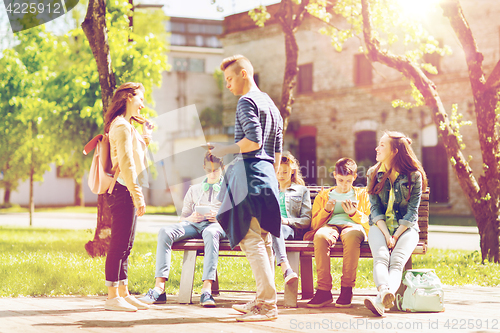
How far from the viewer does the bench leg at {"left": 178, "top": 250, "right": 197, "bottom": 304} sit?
208 inches

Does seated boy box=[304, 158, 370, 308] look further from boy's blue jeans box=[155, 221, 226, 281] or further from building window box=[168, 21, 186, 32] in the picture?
building window box=[168, 21, 186, 32]

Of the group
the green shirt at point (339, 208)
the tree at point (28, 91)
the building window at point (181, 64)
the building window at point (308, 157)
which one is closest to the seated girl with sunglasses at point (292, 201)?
the green shirt at point (339, 208)

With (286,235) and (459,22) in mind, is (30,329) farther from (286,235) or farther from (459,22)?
(459,22)

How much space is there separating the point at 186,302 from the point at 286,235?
1.16 m

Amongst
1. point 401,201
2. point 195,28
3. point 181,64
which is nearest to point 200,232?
point 401,201

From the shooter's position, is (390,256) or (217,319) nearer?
(217,319)

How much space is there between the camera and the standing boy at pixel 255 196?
14.2ft

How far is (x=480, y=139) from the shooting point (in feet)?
27.5

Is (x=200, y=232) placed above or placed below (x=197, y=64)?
below

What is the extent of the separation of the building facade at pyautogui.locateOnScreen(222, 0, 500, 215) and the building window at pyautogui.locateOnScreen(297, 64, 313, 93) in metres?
0.05

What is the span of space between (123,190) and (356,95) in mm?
21626

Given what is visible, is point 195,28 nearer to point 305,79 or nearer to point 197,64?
point 197,64

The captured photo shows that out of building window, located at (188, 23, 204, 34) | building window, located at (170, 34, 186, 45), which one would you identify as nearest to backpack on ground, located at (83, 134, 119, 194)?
building window, located at (170, 34, 186, 45)

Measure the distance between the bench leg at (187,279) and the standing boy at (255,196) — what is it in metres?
0.97
